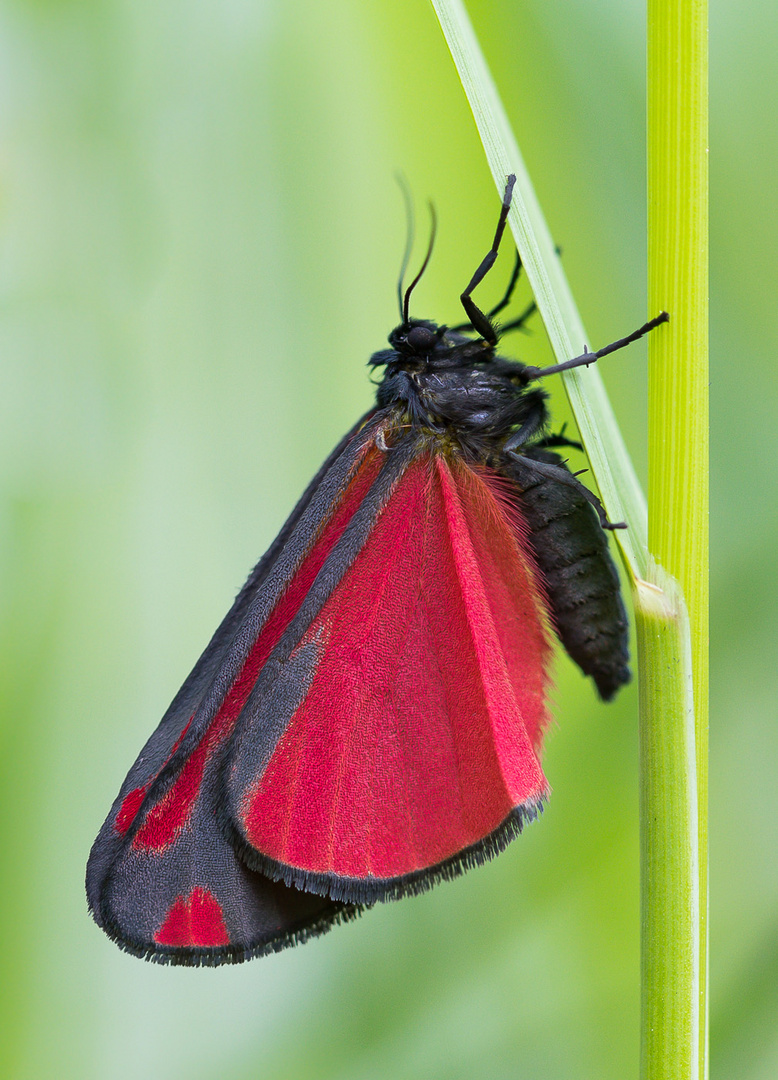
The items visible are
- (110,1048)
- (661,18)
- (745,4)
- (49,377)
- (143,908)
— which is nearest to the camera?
(661,18)

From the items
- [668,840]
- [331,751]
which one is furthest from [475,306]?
[668,840]

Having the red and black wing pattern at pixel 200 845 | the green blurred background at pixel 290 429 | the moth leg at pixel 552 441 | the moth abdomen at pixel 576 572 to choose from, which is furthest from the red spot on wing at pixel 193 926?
the moth leg at pixel 552 441

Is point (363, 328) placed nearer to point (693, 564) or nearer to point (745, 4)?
point (745, 4)

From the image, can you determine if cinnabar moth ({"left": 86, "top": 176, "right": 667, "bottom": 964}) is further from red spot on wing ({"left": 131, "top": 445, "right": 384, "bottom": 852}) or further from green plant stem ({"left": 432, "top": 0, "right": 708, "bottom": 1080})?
green plant stem ({"left": 432, "top": 0, "right": 708, "bottom": 1080})

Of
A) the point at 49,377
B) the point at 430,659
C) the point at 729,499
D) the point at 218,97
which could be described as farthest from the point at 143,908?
the point at 218,97

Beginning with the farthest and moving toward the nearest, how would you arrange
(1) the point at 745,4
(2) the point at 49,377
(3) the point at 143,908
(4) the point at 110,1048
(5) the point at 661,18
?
(2) the point at 49,377, (1) the point at 745,4, (4) the point at 110,1048, (3) the point at 143,908, (5) the point at 661,18

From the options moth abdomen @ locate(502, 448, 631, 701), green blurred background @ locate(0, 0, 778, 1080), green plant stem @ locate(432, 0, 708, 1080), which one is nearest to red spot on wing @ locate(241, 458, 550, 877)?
moth abdomen @ locate(502, 448, 631, 701)
